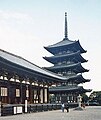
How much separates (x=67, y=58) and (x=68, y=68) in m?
3.27

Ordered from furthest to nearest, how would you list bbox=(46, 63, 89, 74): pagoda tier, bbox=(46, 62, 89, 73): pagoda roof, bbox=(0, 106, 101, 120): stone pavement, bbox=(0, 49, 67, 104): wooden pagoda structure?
bbox=(46, 63, 89, 74): pagoda tier < bbox=(46, 62, 89, 73): pagoda roof < bbox=(0, 49, 67, 104): wooden pagoda structure < bbox=(0, 106, 101, 120): stone pavement

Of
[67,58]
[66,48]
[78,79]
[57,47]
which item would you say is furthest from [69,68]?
[57,47]

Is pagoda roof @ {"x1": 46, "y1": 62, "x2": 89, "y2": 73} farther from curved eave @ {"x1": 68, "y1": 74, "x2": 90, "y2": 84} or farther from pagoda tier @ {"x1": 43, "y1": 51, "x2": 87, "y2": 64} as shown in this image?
curved eave @ {"x1": 68, "y1": 74, "x2": 90, "y2": 84}

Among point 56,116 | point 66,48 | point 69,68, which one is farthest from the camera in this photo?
point 66,48

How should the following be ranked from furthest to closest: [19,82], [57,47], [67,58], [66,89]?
[57,47], [67,58], [66,89], [19,82]

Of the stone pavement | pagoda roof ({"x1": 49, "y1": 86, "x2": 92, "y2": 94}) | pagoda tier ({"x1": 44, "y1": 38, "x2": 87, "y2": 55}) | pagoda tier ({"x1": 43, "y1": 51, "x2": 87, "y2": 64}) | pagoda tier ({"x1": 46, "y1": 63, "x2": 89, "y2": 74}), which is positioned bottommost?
the stone pavement

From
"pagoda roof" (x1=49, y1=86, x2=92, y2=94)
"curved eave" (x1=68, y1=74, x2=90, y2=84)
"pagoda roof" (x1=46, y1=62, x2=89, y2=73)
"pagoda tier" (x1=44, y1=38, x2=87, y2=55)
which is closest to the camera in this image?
"pagoda roof" (x1=49, y1=86, x2=92, y2=94)

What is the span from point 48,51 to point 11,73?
130 ft

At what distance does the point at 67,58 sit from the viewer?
207 ft

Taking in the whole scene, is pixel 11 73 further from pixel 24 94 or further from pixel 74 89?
pixel 74 89

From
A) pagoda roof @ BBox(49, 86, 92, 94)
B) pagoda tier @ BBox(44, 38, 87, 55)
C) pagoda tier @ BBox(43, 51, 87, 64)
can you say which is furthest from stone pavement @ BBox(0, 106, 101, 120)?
pagoda tier @ BBox(44, 38, 87, 55)

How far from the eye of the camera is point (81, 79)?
6141 cm

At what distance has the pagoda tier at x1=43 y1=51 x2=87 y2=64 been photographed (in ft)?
203

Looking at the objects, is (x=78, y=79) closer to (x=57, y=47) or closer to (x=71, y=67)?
(x=71, y=67)
